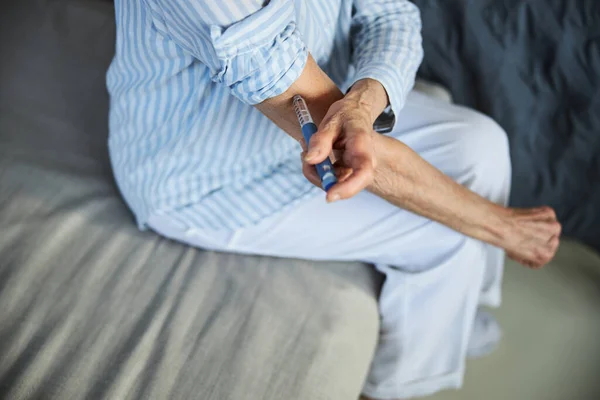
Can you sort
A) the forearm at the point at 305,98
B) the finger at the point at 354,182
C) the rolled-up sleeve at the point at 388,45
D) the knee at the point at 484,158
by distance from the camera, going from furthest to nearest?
the knee at the point at 484,158, the rolled-up sleeve at the point at 388,45, the forearm at the point at 305,98, the finger at the point at 354,182

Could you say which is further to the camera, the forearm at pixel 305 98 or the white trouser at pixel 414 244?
the white trouser at pixel 414 244

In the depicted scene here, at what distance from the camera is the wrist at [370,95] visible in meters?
0.67

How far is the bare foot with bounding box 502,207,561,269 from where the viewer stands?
2.93 feet

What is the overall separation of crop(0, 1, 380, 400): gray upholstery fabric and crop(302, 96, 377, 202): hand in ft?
0.87

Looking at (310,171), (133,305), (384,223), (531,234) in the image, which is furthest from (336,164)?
(531,234)

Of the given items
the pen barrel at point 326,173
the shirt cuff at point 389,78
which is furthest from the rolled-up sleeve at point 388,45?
the pen barrel at point 326,173

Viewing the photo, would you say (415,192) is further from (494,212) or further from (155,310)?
(155,310)

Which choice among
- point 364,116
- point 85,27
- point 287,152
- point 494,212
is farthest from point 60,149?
point 494,212

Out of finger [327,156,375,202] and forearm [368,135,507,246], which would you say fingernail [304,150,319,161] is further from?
forearm [368,135,507,246]

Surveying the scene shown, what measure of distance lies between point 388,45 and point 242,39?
12.0 inches

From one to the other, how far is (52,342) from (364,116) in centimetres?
50

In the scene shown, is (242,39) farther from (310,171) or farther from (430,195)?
(430,195)

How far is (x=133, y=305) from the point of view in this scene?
77cm

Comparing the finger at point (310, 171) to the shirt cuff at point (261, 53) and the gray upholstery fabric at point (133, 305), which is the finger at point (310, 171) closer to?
the shirt cuff at point (261, 53)
